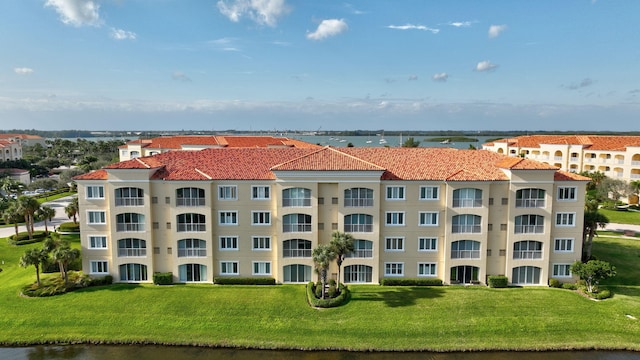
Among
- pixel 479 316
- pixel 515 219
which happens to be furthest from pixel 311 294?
pixel 515 219

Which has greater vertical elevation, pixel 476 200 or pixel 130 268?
pixel 476 200

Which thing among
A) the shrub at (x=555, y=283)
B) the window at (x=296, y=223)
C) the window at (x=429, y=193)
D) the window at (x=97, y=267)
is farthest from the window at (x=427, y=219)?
the window at (x=97, y=267)

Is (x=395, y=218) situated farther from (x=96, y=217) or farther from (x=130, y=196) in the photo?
(x=96, y=217)

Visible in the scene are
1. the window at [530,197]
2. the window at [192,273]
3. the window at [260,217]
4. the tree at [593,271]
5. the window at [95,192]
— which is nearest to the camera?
the tree at [593,271]

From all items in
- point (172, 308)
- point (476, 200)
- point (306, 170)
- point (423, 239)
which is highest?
point (306, 170)

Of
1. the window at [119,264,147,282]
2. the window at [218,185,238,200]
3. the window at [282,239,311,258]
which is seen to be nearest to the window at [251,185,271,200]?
the window at [218,185,238,200]

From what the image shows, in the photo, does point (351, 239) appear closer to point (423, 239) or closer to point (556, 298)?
point (423, 239)

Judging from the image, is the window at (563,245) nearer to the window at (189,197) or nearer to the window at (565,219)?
the window at (565,219)
